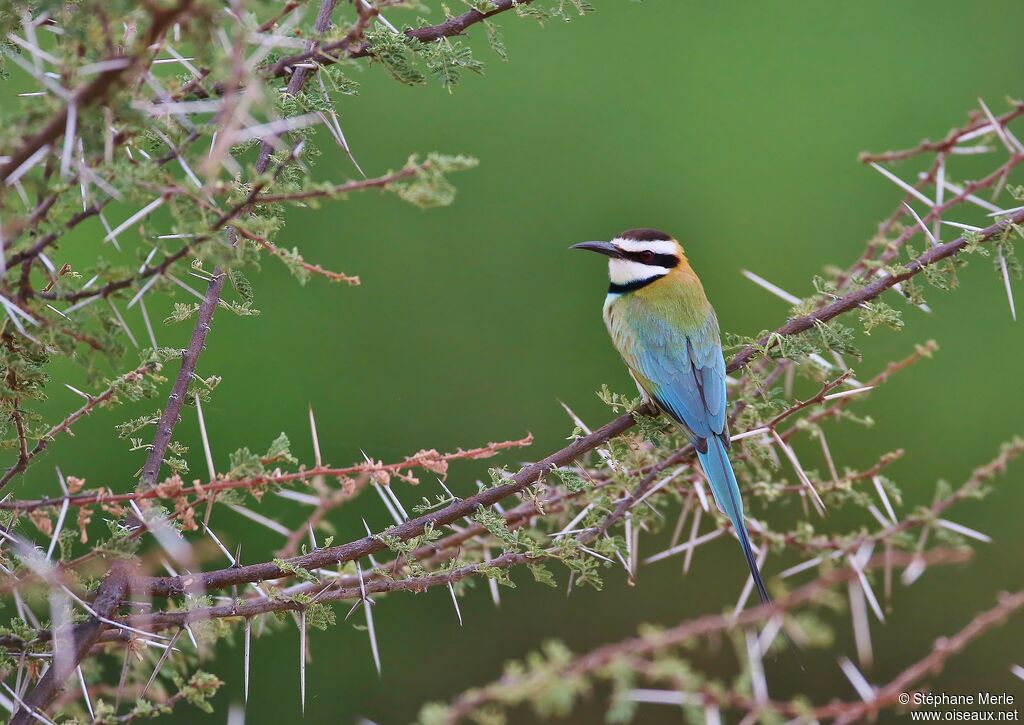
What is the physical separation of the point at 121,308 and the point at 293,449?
82 cm

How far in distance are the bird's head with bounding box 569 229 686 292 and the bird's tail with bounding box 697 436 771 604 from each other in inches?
41.7

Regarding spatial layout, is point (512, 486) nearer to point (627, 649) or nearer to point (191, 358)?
point (191, 358)

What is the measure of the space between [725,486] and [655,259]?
1.30 metres

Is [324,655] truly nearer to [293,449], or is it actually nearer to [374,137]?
[293,449]

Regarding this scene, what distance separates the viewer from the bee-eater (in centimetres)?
266

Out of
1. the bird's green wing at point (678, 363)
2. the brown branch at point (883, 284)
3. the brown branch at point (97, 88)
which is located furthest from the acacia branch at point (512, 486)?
the brown branch at point (97, 88)

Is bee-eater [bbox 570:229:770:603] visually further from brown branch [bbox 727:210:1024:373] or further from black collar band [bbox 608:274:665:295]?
brown branch [bbox 727:210:1024:373]

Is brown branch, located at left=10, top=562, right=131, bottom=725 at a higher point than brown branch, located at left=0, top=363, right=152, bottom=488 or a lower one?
lower

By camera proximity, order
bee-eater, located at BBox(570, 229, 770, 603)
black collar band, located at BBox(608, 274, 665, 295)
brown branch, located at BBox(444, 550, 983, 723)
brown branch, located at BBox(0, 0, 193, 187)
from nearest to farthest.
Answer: brown branch, located at BBox(444, 550, 983, 723) → brown branch, located at BBox(0, 0, 193, 187) → bee-eater, located at BBox(570, 229, 770, 603) → black collar band, located at BBox(608, 274, 665, 295)

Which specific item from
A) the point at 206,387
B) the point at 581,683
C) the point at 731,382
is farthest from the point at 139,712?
the point at 731,382

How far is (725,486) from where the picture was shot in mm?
2588

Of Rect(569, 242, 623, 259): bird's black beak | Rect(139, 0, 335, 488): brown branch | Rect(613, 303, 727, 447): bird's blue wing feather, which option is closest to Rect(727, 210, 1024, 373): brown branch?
Rect(613, 303, 727, 447): bird's blue wing feather

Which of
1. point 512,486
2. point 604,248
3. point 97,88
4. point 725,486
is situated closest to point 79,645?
point 512,486

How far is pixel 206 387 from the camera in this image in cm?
207
